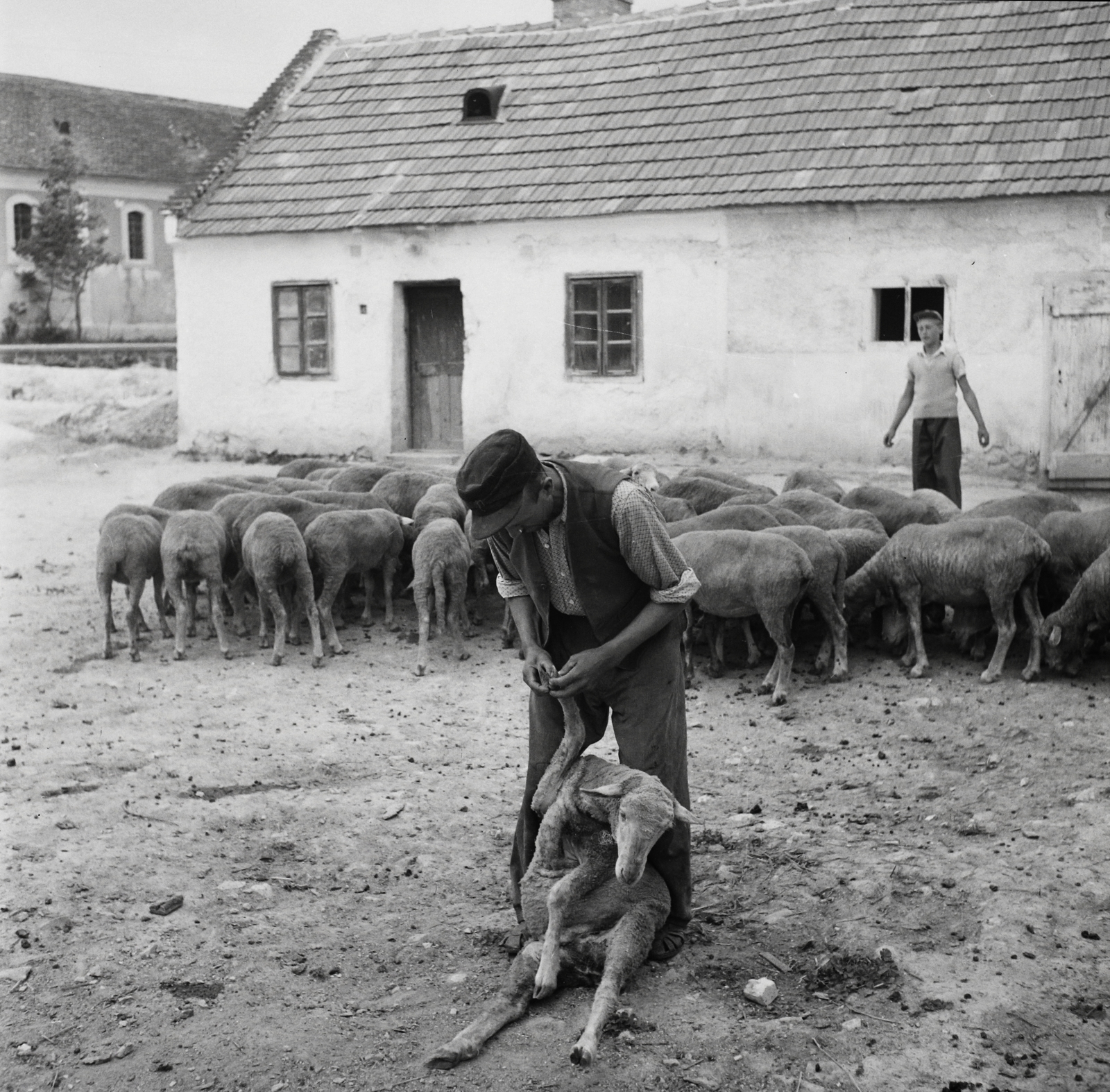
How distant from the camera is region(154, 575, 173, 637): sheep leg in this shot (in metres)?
10.0

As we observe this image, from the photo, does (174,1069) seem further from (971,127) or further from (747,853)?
(971,127)

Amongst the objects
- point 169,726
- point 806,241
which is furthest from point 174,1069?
point 806,241

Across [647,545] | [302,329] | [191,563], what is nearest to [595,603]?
[647,545]

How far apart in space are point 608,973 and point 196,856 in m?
2.21

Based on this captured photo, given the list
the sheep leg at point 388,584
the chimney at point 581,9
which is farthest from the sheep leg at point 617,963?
the chimney at point 581,9

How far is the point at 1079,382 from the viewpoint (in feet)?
49.3

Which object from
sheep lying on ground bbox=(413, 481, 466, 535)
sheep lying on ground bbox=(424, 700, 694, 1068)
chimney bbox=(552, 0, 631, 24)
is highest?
chimney bbox=(552, 0, 631, 24)

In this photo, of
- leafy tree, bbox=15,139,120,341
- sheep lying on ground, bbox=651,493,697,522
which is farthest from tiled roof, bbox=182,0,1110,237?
leafy tree, bbox=15,139,120,341

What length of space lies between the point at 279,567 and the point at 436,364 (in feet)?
33.0

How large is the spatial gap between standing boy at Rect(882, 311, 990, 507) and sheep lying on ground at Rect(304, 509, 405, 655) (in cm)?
405

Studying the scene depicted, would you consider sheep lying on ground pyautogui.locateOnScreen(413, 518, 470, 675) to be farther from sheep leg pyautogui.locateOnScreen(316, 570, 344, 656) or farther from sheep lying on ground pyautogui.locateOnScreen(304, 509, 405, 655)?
sheep leg pyautogui.locateOnScreen(316, 570, 344, 656)

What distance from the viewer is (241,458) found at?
64.0 feet

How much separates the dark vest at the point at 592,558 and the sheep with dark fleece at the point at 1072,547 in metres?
4.54

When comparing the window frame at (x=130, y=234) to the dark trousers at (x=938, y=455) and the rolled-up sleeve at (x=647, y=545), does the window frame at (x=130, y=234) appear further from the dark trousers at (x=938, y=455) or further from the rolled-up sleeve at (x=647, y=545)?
the rolled-up sleeve at (x=647, y=545)
